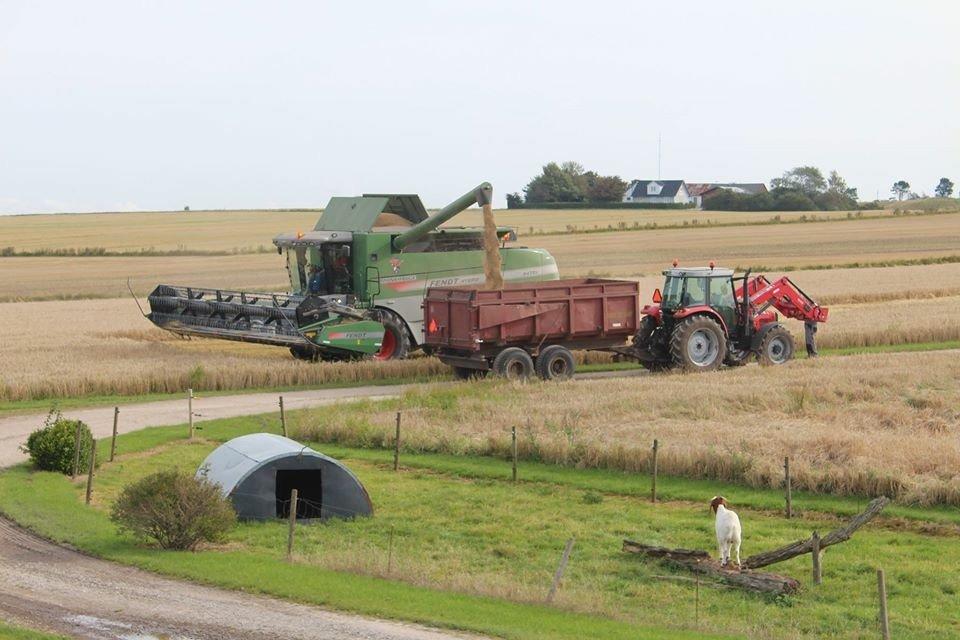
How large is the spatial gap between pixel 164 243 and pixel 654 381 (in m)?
64.2

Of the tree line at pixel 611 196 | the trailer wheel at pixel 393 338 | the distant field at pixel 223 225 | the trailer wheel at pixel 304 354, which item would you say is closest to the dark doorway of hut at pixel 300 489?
the trailer wheel at pixel 304 354

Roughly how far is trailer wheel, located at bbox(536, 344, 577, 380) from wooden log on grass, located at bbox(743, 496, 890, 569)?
15.5 m

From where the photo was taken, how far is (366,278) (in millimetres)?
34875

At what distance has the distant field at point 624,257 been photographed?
64.7 metres

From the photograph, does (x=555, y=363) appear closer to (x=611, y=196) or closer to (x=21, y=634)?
(x=21, y=634)

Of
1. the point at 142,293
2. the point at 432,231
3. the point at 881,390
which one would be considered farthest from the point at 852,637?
the point at 142,293

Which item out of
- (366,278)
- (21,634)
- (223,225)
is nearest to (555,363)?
(366,278)

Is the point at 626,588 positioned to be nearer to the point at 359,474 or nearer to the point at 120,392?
the point at 359,474

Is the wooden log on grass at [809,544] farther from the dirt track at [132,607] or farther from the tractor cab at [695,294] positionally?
the tractor cab at [695,294]

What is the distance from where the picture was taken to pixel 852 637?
13.4 metres

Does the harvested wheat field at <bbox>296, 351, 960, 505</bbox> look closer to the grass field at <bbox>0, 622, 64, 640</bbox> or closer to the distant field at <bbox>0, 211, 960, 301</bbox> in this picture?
the grass field at <bbox>0, 622, 64, 640</bbox>

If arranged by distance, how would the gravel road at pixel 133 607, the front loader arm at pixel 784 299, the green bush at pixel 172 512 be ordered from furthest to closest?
the front loader arm at pixel 784 299 → the green bush at pixel 172 512 → the gravel road at pixel 133 607

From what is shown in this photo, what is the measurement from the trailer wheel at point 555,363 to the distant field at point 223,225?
54.2 metres

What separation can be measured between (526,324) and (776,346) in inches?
261
